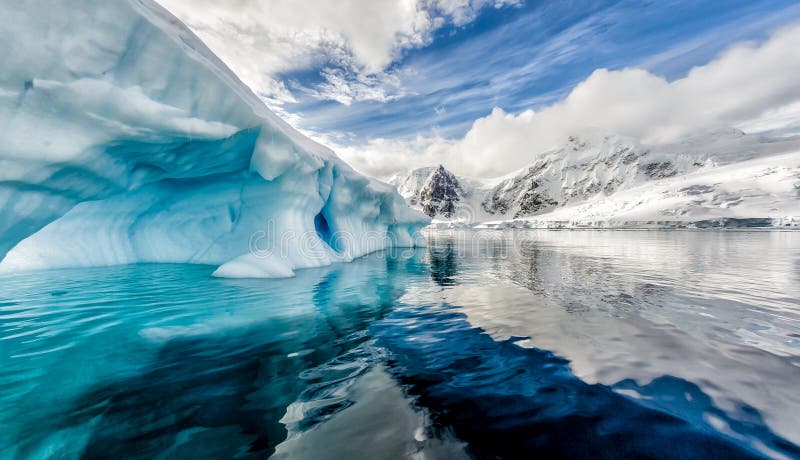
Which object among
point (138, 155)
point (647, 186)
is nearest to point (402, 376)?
point (138, 155)

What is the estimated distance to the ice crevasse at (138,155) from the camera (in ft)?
15.4

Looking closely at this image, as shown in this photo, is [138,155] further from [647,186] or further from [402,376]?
[647,186]

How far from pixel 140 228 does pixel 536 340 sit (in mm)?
14854

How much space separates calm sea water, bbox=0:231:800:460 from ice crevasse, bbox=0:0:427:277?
2793mm

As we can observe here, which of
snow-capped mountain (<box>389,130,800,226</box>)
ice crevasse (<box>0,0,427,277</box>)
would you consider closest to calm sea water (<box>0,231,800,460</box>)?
ice crevasse (<box>0,0,427,277</box>)

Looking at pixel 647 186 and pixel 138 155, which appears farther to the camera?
pixel 647 186

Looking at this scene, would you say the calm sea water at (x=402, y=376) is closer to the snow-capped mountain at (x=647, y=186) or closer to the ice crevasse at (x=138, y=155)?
the ice crevasse at (x=138, y=155)

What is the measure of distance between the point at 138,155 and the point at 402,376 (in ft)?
26.6

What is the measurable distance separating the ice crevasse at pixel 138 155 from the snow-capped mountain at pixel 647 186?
72.1 m

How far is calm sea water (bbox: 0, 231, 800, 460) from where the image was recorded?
2297 mm

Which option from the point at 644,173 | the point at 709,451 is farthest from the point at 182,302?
the point at 644,173

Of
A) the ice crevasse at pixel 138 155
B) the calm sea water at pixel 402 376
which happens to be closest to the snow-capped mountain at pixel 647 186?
the calm sea water at pixel 402 376

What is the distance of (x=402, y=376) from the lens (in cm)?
333

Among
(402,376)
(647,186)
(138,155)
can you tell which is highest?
(647,186)
